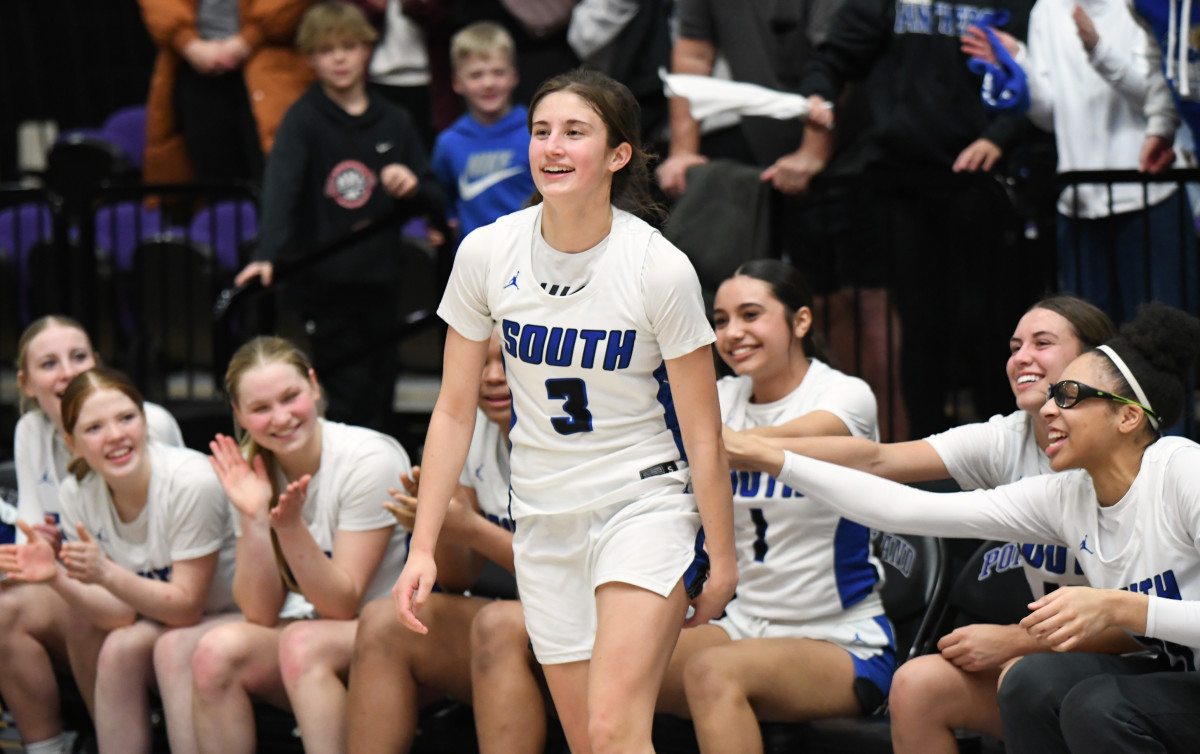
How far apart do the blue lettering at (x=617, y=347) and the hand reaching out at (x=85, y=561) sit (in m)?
1.73

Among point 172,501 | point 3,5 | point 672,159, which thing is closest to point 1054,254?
point 672,159

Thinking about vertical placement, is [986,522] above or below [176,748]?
above

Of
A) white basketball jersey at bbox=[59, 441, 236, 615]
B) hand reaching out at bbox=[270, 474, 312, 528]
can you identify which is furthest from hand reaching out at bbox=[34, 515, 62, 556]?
hand reaching out at bbox=[270, 474, 312, 528]

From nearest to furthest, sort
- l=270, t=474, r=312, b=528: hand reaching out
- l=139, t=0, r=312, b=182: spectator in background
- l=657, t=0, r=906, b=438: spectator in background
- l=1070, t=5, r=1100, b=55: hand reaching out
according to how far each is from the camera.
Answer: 1. l=270, t=474, r=312, b=528: hand reaching out
2. l=1070, t=5, r=1100, b=55: hand reaching out
3. l=657, t=0, r=906, b=438: spectator in background
4. l=139, t=0, r=312, b=182: spectator in background

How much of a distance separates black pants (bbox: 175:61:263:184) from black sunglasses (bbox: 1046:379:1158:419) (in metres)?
4.15

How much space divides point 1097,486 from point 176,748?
246 centimetres

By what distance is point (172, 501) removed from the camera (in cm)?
408

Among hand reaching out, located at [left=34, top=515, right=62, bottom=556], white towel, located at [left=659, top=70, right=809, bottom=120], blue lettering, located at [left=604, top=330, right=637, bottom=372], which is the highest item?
white towel, located at [left=659, top=70, right=809, bottom=120]

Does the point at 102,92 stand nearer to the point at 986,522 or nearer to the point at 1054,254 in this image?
the point at 1054,254

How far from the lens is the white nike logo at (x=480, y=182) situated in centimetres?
524

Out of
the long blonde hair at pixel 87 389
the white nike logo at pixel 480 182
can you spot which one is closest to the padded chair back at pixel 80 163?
the white nike logo at pixel 480 182

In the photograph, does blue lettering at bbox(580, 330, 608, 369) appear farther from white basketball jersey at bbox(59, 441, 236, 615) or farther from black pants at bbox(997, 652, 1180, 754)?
white basketball jersey at bbox(59, 441, 236, 615)

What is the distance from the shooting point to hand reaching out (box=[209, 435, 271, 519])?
12.4ft

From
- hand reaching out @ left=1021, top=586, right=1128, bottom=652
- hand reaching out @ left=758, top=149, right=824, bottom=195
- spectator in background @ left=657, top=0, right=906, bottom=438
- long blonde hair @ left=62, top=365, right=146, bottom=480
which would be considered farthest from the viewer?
spectator in background @ left=657, top=0, right=906, bottom=438
